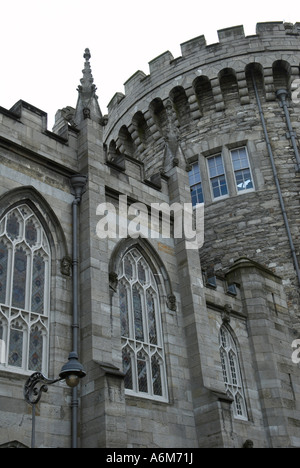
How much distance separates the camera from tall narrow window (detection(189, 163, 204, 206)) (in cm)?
2025

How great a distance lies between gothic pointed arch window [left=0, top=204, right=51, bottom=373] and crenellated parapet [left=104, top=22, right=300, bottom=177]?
10.6 metres

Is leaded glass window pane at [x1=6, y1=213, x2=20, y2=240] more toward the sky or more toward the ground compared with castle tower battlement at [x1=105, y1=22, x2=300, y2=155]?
more toward the ground

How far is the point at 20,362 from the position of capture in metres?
9.88

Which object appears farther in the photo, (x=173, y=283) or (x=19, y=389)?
(x=173, y=283)

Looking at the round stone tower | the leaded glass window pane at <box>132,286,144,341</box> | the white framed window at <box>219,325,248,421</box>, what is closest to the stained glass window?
the leaded glass window pane at <box>132,286,144,341</box>

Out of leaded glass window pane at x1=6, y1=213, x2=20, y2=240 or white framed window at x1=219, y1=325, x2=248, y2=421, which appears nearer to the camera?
leaded glass window pane at x1=6, y1=213, x2=20, y2=240

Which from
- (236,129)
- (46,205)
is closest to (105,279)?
(46,205)

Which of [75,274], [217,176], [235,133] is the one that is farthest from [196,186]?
[75,274]

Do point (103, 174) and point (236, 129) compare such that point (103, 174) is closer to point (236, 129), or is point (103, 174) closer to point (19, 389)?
point (19, 389)

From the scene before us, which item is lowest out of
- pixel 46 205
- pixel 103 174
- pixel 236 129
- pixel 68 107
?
pixel 46 205

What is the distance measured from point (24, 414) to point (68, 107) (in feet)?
53.4

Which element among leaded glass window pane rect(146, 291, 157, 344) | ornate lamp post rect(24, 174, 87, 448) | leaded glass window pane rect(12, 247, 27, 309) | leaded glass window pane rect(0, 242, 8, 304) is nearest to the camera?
ornate lamp post rect(24, 174, 87, 448)

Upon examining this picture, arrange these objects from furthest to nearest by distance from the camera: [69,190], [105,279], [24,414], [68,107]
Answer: [68,107] → [69,190] → [105,279] → [24,414]

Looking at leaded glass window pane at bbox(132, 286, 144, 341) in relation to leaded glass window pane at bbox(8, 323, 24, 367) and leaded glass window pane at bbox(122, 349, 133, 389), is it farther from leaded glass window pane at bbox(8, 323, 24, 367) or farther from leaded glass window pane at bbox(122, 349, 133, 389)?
leaded glass window pane at bbox(8, 323, 24, 367)
